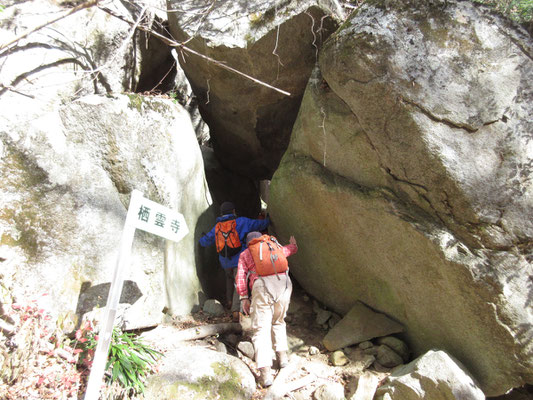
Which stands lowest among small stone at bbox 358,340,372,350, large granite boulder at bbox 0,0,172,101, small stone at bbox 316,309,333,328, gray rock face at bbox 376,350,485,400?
gray rock face at bbox 376,350,485,400

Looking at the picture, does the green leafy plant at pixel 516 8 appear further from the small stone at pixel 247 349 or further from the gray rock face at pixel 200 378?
the gray rock face at pixel 200 378

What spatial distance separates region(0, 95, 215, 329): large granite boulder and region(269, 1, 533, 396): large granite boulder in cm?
254

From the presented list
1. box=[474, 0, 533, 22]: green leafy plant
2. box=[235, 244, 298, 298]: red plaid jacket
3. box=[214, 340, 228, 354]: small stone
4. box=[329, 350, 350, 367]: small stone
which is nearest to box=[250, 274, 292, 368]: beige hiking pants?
box=[235, 244, 298, 298]: red plaid jacket

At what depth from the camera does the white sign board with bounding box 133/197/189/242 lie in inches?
146

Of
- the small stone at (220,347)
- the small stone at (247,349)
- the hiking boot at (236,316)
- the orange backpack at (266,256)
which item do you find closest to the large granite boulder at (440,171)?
the orange backpack at (266,256)

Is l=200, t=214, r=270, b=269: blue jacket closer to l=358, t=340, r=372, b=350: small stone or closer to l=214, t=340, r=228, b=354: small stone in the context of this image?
l=214, t=340, r=228, b=354: small stone

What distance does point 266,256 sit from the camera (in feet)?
15.5

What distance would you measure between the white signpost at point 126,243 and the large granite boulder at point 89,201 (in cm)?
116

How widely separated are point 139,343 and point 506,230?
4.47 metres

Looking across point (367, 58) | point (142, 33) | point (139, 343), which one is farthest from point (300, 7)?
point (139, 343)

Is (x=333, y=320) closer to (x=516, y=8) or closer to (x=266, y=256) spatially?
(x=266, y=256)

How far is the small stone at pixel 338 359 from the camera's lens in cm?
499

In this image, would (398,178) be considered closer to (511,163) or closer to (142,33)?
(511,163)

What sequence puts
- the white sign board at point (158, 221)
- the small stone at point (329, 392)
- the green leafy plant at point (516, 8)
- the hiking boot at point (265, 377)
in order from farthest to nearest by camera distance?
1. the green leafy plant at point (516, 8)
2. the hiking boot at point (265, 377)
3. the small stone at point (329, 392)
4. the white sign board at point (158, 221)
